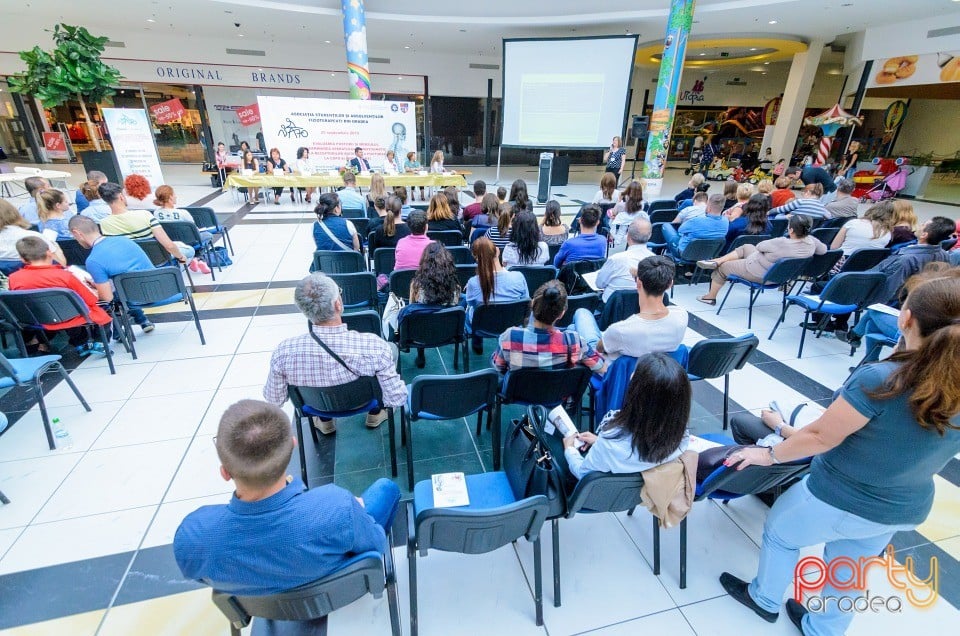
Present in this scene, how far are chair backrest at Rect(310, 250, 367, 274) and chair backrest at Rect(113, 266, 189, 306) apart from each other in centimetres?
114

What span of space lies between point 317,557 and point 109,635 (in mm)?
1253

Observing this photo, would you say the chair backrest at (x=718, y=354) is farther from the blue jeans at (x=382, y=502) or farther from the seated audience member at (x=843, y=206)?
the seated audience member at (x=843, y=206)

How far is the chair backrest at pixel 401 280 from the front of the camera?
362 centimetres

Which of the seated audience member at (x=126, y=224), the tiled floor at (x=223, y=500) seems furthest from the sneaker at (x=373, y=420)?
the seated audience member at (x=126, y=224)

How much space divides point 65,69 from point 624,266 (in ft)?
34.0

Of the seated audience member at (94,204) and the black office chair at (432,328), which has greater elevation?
the seated audience member at (94,204)

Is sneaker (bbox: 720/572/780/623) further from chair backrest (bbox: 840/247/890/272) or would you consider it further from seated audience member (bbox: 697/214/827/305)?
chair backrest (bbox: 840/247/890/272)

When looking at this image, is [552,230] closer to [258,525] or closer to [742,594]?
[742,594]

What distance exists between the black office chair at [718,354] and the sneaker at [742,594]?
1006 millimetres

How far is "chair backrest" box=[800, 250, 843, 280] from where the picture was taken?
4.16 m

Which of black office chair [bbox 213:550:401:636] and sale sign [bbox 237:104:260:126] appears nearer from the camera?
black office chair [bbox 213:550:401:636]

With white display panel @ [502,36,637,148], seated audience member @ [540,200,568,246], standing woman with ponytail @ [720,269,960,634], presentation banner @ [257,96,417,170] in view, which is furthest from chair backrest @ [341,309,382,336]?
white display panel @ [502,36,637,148]

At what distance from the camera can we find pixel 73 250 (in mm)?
4281

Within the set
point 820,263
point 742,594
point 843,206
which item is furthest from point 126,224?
point 843,206
